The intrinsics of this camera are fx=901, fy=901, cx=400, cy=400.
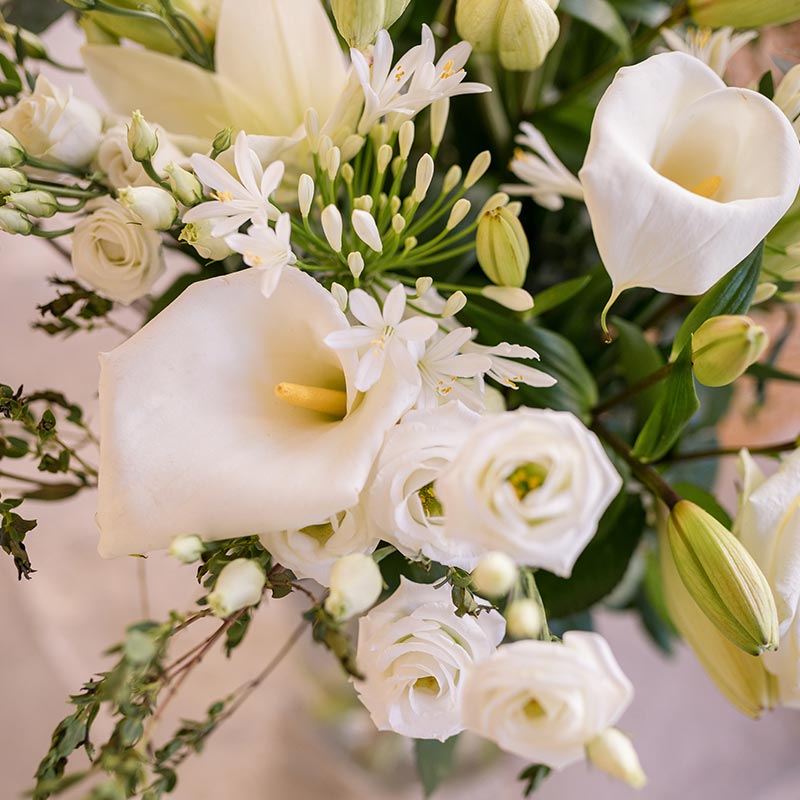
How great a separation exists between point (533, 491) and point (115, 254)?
0.56 feet

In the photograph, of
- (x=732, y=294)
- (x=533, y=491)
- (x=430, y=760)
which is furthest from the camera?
(x=430, y=760)

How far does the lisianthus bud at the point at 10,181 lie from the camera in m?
0.25

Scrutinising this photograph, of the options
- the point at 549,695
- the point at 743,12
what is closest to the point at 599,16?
the point at 743,12

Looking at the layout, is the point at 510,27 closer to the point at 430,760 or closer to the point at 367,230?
the point at 367,230

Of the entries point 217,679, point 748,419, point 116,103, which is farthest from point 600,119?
point 217,679

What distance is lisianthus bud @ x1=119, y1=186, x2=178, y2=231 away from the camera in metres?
0.23

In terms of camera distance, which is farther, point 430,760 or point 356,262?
point 430,760

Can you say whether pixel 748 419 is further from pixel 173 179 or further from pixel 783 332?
pixel 173 179

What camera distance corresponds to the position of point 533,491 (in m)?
0.18

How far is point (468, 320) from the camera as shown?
315 mm

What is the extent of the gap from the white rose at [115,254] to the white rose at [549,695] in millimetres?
162

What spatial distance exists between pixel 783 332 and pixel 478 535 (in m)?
0.34

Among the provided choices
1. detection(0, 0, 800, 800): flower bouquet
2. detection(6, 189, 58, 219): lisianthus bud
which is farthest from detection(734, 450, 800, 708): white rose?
detection(6, 189, 58, 219): lisianthus bud

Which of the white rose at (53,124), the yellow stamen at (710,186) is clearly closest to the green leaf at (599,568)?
the yellow stamen at (710,186)
